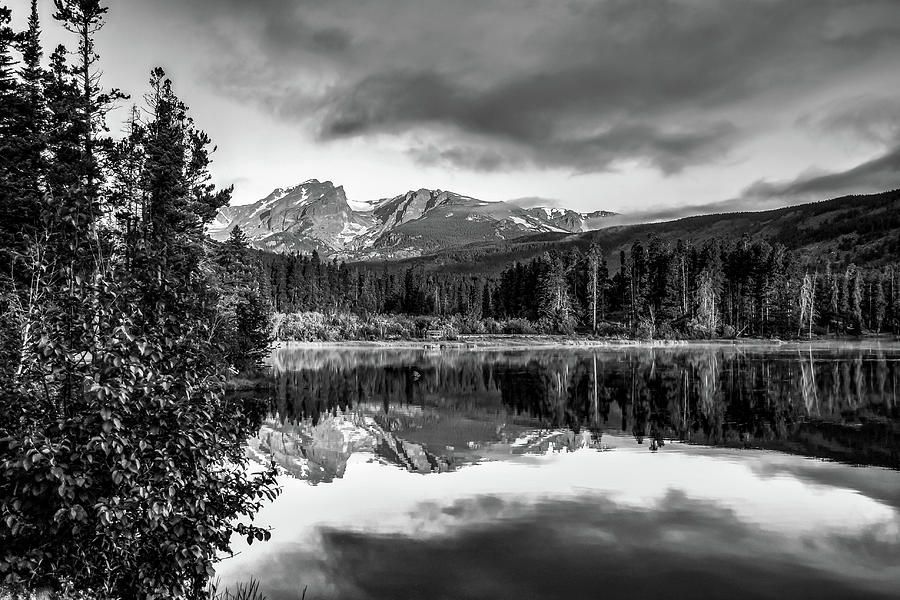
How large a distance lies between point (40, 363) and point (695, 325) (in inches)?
5071

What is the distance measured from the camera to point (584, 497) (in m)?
19.5

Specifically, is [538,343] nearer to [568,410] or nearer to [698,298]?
[698,298]

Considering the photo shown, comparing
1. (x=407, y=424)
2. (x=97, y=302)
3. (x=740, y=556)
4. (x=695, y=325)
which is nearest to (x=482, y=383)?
(x=407, y=424)

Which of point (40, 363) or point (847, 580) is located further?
point (847, 580)

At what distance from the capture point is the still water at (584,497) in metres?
13.2

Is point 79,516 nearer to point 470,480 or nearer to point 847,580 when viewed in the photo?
point 847,580

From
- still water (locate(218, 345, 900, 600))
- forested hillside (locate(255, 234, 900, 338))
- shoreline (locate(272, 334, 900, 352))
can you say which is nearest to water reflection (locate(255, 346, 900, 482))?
still water (locate(218, 345, 900, 600))

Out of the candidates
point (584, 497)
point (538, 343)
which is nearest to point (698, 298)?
point (538, 343)

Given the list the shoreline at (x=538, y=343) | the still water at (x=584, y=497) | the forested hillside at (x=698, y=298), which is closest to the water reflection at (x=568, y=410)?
the still water at (x=584, y=497)

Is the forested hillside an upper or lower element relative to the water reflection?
upper

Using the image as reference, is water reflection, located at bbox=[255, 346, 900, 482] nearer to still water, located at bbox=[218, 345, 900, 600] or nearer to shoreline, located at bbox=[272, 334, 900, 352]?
still water, located at bbox=[218, 345, 900, 600]

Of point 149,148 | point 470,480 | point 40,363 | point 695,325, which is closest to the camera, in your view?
point 40,363

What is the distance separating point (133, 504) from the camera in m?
8.00

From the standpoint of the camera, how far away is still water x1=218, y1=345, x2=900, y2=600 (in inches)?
521
